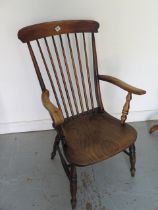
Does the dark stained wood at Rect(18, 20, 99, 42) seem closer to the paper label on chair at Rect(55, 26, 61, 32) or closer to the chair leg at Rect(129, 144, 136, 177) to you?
the paper label on chair at Rect(55, 26, 61, 32)

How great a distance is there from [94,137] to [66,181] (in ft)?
1.54

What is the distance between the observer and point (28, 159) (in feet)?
6.33

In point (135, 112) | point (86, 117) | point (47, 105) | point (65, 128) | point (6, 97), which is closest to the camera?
point (47, 105)

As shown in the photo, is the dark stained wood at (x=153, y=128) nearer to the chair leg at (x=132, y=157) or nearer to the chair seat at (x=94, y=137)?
the chair leg at (x=132, y=157)

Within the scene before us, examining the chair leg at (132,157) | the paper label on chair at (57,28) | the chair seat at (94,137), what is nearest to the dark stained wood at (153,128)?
the chair leg at (132,157)

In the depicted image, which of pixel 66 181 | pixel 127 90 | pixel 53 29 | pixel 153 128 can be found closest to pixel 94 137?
pixel 127 90

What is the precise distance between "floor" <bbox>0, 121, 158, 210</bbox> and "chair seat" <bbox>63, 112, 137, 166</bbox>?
1.35 feet

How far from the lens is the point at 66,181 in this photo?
5.65ft

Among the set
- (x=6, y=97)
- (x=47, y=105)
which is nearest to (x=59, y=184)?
(x=47, y=105)

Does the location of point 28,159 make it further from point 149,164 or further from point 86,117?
point 149,164

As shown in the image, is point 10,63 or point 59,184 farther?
point 10,63

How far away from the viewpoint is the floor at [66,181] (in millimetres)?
1548

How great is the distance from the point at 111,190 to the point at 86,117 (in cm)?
53

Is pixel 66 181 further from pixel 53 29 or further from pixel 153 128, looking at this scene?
pixel 53 29
